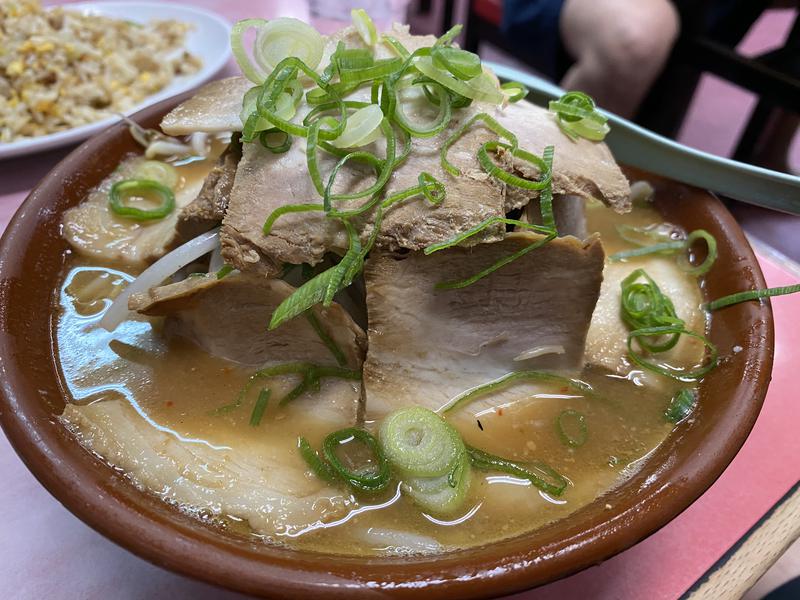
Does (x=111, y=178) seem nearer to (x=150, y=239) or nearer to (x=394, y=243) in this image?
(x=150, y=239)

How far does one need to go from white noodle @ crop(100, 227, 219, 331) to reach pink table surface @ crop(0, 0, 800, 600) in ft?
1.18

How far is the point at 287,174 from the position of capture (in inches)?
43.4

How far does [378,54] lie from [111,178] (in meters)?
0.77

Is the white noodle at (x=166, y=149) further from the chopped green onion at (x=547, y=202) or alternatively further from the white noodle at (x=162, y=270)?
the chopped green onion at (x=547, y=202)

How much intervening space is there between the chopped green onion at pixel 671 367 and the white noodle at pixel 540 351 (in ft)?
0.62

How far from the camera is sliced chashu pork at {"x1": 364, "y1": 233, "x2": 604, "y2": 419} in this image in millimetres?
1083

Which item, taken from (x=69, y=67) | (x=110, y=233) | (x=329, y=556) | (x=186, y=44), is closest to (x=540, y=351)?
(x=329, y=556)

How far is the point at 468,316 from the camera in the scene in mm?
1156

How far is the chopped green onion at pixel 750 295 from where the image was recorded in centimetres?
125

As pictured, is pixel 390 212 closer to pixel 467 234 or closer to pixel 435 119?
pixel 467 234

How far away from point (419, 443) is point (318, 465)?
0.58 feet

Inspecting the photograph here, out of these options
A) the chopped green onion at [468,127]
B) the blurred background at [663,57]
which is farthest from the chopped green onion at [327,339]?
the blurred background at [663,57]

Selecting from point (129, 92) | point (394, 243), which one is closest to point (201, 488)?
point (394, 243)

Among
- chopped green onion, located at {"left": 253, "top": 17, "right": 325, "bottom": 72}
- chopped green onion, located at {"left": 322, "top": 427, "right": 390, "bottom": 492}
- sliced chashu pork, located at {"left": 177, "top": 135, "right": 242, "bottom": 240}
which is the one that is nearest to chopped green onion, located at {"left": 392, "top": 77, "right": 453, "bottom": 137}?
chopped green onion, located at {"left": 253, "top": 17, "right": 325, "bottom": 72}
